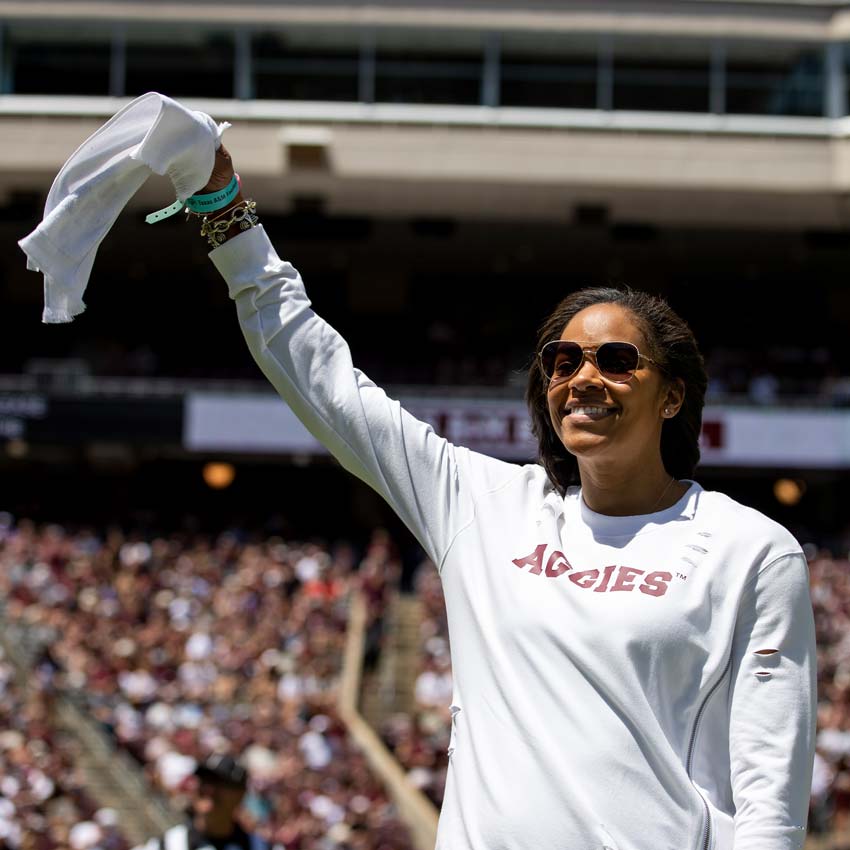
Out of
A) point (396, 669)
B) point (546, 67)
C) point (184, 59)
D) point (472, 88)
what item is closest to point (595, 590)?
point (396, 669)

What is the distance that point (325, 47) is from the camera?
24.7 meters

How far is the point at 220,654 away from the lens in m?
16.2

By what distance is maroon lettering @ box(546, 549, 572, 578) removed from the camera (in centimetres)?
227

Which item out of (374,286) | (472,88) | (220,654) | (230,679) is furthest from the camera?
(374,286)

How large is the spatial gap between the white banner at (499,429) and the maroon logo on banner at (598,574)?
21967 millimetres

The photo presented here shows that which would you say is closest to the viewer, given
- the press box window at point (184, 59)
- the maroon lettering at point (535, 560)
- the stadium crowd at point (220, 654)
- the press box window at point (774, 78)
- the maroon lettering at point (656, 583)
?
the maroon lettering at point (656, 583)

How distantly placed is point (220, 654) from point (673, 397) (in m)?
14.2

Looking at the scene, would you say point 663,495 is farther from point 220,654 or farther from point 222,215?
point 220,654

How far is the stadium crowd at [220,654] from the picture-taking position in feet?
41.4

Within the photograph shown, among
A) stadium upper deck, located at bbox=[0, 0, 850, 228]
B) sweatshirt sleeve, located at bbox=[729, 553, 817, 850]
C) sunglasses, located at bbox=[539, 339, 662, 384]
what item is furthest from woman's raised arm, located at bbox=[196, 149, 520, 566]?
stadium upper deck, located at bbox=[0, 0, 850, 228]

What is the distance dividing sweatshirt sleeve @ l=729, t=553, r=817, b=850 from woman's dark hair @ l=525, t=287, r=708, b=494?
38cm

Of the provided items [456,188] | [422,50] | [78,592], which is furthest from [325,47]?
[78,592]

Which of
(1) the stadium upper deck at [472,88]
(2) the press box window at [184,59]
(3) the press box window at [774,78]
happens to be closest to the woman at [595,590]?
(1) the stadium upper deck at [472,88]

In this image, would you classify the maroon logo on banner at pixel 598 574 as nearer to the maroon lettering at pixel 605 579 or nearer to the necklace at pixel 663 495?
the maroon lettering at pixel 605 579
